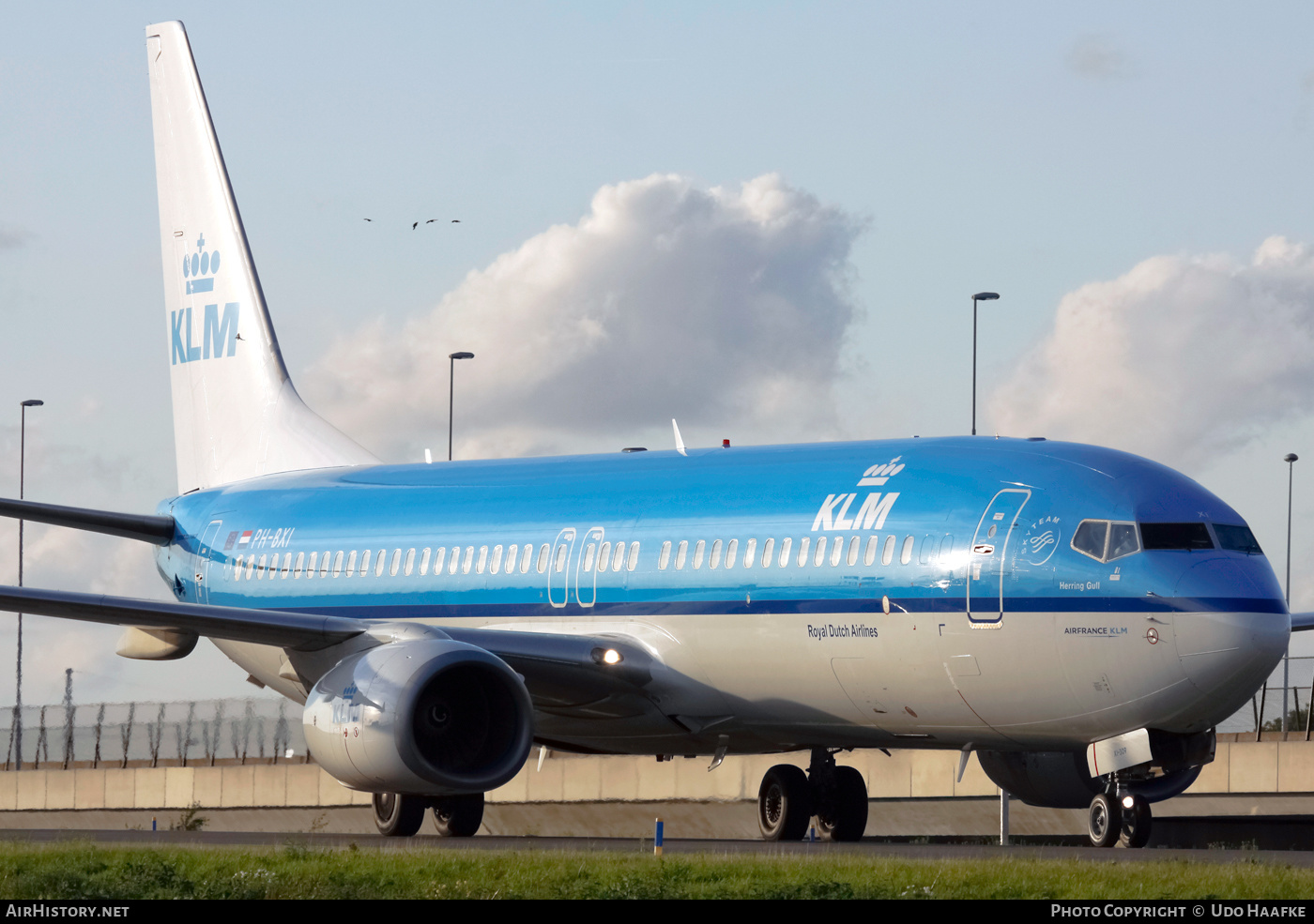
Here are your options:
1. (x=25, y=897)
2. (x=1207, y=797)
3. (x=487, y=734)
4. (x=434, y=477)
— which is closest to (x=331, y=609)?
(x=434, y=477)

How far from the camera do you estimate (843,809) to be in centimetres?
2269

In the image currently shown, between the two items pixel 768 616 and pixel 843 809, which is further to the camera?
pixel 843 809

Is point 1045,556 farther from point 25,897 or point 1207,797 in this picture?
point 1207,797

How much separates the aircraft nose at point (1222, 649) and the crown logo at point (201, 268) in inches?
753

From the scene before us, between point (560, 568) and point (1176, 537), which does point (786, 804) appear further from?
point (1176, 537)

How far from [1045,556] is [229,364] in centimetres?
1728

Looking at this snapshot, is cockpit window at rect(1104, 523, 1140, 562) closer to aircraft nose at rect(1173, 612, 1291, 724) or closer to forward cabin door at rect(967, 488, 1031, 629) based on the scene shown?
aircraft nose at rect(1173, 612, 1291, 724)

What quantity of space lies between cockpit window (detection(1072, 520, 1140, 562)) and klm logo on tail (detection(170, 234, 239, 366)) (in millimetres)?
17420

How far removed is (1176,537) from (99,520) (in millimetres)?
15347

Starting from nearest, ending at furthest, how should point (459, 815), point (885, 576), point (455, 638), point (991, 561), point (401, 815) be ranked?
1. point (991, 561)
2. point (885, 576)
3. point (455, 638)
4. point (401, 815)
5. point (459, 815)

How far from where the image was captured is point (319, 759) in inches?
750

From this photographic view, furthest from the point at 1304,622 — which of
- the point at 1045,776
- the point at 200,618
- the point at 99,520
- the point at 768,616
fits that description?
the point at 99,520

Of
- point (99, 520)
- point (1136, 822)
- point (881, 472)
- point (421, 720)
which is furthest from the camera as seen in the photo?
point (99, 520)

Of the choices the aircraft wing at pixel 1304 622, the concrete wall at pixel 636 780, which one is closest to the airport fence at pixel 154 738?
the concrete wall at pixel 636 780
